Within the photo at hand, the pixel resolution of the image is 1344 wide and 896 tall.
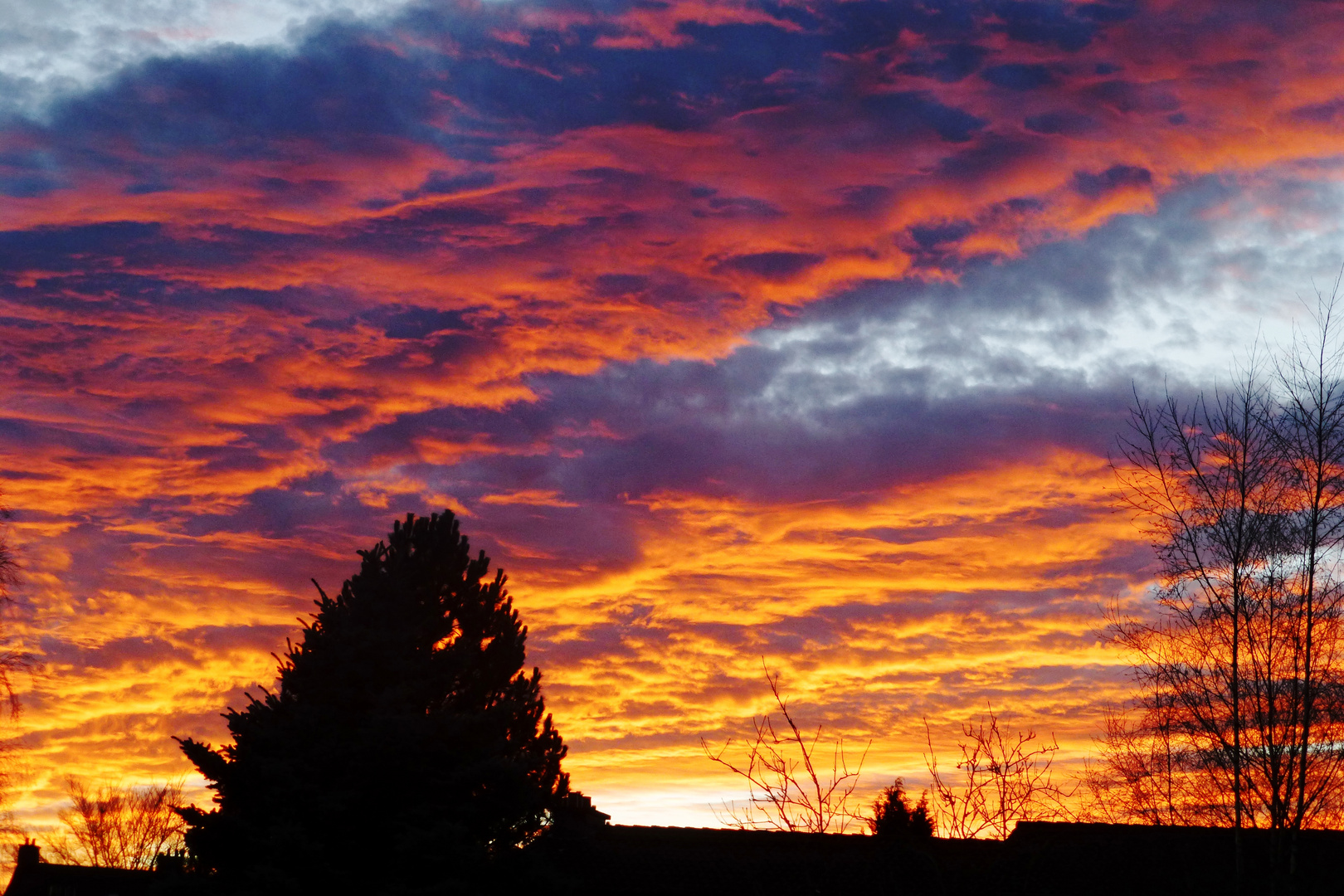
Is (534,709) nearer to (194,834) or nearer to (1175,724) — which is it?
(194,834)

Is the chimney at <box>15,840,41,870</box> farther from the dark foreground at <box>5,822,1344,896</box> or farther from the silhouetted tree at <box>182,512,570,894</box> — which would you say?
the silhouetted tree at <box>182,512,570,894</box>

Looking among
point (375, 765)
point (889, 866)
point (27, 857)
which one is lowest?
point (27, 857)

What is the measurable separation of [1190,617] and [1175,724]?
6.88ft

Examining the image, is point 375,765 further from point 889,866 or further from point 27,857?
point 27,857

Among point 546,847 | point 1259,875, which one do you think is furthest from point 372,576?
point 1259,875

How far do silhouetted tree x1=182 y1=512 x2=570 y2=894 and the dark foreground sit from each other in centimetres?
110

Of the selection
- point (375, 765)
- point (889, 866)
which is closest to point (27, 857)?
point (375, 765)

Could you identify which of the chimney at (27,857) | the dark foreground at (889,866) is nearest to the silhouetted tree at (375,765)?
the dark foreground at (889,866)

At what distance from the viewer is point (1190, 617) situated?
881 inches

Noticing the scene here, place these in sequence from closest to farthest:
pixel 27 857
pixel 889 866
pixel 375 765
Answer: pixel 889 866 < pixel 375 765 < pixel 27 857

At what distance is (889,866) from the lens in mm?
17594

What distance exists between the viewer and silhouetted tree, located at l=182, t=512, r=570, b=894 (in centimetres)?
2506

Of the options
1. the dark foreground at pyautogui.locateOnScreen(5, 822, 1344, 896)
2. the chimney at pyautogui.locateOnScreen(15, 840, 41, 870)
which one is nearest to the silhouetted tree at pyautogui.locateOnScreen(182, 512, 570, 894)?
the dark foreground at pyautogui.locateOnScreen(5, 822, 1344, 896)

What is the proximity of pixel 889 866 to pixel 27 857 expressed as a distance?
60.9 m
